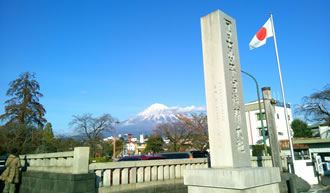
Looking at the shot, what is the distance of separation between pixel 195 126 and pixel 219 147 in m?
43.0

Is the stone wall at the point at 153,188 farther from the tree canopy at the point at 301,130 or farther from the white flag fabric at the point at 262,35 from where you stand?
the tree canopy at the point at 301,130

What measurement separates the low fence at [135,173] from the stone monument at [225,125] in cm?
269

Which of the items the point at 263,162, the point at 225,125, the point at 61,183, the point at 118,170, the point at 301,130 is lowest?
the point at 263,162

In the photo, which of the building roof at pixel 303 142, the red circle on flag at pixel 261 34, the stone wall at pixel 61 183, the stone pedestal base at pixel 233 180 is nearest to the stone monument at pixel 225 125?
the stone pedestal base at pixel 233 180

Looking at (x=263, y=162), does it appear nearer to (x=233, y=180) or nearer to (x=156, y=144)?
(x=233, y=180)

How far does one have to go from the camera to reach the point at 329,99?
35.3m

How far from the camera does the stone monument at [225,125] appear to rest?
156 inches

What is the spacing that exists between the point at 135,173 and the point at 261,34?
13.2 metres

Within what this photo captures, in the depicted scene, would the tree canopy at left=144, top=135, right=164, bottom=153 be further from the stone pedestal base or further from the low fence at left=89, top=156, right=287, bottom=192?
the stone pedestal base

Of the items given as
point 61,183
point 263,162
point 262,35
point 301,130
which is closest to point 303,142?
point 263,162

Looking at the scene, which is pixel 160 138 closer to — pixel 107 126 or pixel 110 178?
pixel 107 126

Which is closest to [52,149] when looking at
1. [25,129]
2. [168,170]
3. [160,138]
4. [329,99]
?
[25,129]

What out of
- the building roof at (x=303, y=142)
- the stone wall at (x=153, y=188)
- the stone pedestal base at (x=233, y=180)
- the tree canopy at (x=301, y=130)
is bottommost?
the stone wall at (x=153, y=188)

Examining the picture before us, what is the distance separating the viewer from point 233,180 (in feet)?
12.3
